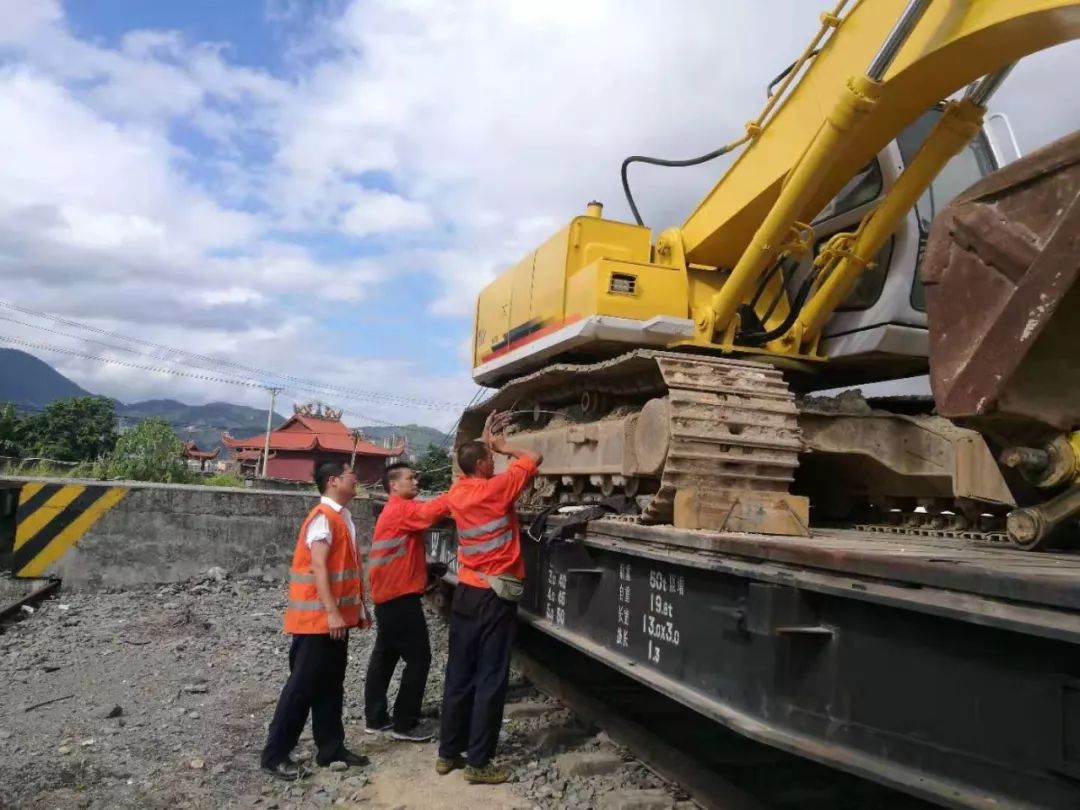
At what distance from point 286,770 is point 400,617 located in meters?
1.13

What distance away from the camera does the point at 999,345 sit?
2768mm

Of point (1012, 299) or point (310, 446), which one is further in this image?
point (310, 446)

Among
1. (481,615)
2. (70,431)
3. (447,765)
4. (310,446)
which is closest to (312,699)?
(447,765)

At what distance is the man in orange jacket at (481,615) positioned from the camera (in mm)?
4652

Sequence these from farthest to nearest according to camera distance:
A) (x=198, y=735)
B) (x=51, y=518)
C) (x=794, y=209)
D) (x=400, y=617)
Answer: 1. (x=51, y=518)
2. (x=400, y=617)
3. (x=794, y=209)
4. (x=198, y=735)

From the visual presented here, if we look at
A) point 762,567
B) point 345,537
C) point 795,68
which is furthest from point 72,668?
point 795,68

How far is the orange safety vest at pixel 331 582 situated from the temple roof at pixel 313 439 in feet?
157

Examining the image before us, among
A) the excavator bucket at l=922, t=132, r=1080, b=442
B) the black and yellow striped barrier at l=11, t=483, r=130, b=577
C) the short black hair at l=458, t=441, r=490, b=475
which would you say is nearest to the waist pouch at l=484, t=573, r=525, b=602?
the short black hair at l=458, t=441, r=490, b=475

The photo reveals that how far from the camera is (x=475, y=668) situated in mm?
4879

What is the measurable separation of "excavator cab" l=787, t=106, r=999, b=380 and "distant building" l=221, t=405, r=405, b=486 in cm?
4657

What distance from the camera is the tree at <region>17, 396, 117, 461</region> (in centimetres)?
4125

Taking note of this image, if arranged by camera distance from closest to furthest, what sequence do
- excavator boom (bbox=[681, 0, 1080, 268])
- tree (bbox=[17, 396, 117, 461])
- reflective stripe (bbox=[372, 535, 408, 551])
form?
excavator boom (bbox=[681, 0, 1080, 268]) < reflective stripe (bbox=[372, 535, 408, 551]) < tree (bbox=[17, 396, 117, 461])

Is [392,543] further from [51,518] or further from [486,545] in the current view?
[51,518]

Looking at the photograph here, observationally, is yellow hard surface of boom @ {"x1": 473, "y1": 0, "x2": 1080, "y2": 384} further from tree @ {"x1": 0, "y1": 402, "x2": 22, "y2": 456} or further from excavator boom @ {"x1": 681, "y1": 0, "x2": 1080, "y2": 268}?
tree @ {"x1": 0, "y1": 402, "x2": 22, "y2": 456}
